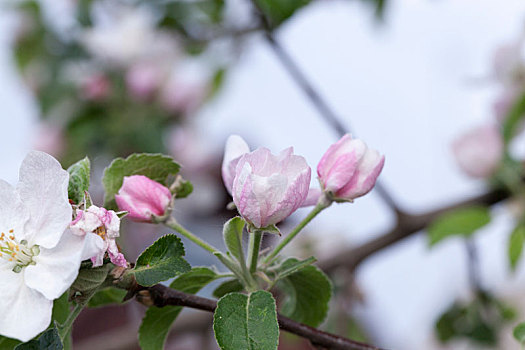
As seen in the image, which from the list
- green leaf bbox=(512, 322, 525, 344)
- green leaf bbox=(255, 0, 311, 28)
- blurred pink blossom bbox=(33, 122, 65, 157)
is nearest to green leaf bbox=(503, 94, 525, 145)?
green leaf bbox=(255, 0, 311, 28)

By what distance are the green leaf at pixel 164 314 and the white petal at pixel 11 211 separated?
0.33 feet

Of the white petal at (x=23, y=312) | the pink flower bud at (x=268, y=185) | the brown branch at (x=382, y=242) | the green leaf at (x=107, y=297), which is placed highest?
the white petal at (x=23, y=312)

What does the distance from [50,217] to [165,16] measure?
4.15 feet

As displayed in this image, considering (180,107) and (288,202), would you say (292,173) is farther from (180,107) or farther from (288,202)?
(180,107)

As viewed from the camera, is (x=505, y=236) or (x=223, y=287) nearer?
(x=223, y=287)

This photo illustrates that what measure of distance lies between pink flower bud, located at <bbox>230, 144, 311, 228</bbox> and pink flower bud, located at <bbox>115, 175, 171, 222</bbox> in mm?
73

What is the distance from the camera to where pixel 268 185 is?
351 mm

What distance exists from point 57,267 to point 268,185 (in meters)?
0.12

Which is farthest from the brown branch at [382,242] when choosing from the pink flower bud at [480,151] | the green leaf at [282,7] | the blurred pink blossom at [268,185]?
the blurred pink blossom at [268,185]

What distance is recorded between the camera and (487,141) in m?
1.01

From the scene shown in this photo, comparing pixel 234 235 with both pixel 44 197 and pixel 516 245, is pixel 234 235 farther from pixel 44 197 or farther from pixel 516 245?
pixel 516 245

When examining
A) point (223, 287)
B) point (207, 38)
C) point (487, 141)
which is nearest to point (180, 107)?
point (207, 38)

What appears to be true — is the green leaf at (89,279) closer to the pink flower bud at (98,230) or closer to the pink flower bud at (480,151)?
the pink flower bud at (98,230)

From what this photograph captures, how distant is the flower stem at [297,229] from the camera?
39 centimetres
